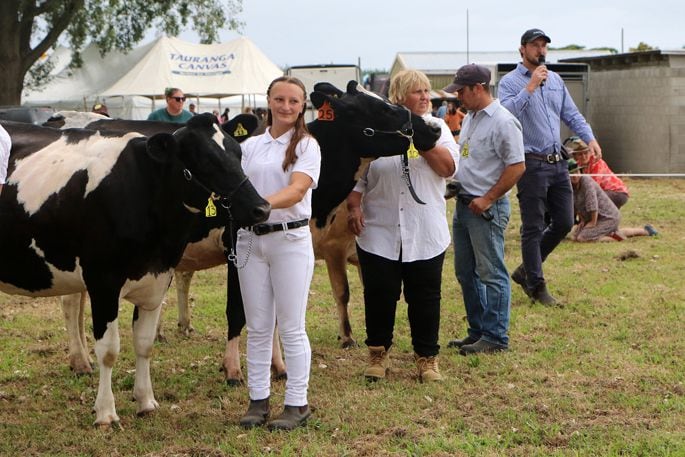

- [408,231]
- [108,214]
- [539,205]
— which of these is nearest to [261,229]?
[108,214]

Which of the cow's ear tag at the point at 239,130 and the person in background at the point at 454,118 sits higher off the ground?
the cow's ear tag at the point at 239,130

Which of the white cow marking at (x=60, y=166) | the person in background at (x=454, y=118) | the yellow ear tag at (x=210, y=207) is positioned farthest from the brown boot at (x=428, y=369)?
the person in background at (x=454, y=118)

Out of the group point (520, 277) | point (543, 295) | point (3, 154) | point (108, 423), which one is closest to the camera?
point (3, 154)

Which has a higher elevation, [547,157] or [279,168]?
[279,168]

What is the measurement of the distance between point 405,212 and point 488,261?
115 cm

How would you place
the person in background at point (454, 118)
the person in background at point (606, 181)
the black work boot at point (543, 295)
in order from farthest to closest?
the person in background at point (454, 118) → the person in background at point (606, 181) → the black work boot at point (543, 295)

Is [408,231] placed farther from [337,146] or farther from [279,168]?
[279,168]

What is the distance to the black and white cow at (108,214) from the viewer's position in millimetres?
5398

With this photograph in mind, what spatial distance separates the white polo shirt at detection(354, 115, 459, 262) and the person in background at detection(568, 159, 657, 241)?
265 inches

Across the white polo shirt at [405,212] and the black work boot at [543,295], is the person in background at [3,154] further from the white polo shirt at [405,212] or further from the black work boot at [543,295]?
the black work boot at [543,295]

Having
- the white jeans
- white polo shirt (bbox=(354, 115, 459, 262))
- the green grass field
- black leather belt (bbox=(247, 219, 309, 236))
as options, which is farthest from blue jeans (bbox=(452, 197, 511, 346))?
black leather belt (bbox=(247, 219, 309, 236))

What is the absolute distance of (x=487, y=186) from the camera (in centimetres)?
713

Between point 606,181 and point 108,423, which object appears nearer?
point 108,423

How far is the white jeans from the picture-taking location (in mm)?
5328
